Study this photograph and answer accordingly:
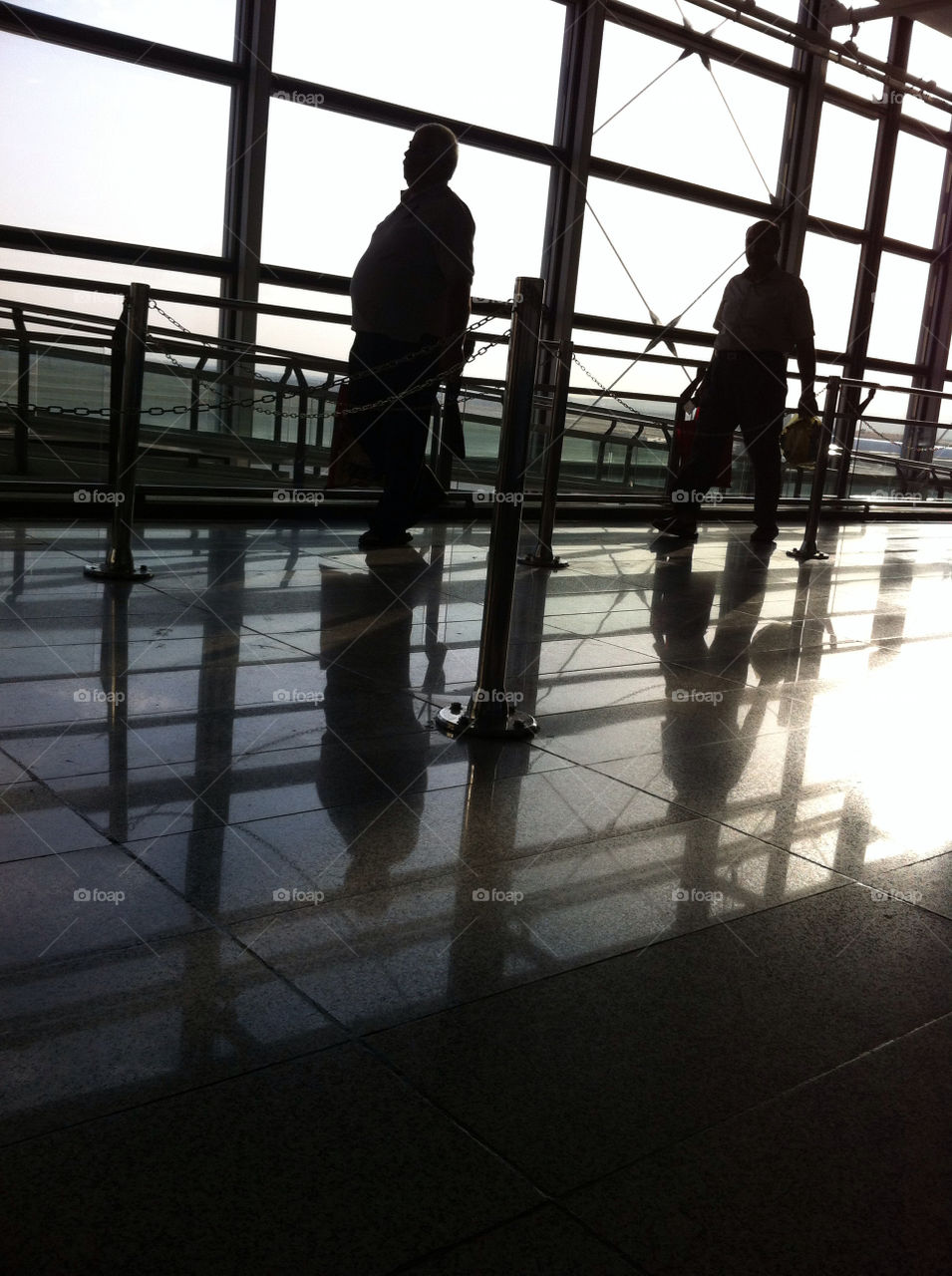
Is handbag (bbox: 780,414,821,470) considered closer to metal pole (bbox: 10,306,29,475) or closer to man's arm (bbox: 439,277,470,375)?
man's arm (bbox: 439,277,470,375)

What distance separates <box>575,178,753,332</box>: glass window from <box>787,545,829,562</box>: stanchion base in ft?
9.60

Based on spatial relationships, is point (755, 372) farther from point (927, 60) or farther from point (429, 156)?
point (927, 60)

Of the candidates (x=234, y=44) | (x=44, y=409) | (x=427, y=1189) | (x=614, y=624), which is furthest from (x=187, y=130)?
(x=427, y=1189)

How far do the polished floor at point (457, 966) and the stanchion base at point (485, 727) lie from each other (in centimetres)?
4

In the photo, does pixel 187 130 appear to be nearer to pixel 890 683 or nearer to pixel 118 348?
pixel 118 348

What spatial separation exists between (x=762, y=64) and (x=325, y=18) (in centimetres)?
394

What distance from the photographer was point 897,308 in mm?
10633

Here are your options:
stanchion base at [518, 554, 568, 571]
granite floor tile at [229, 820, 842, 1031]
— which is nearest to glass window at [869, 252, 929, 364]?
stanchion base at [518, 554, 568, 571]

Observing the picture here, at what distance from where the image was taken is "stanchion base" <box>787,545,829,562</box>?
5.74m

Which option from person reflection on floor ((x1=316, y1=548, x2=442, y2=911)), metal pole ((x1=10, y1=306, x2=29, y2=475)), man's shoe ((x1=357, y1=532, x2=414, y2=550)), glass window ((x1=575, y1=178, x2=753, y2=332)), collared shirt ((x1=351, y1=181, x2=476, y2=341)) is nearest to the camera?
person reflection on floor ((x1=316, y1=548, x2=442, y2=911))

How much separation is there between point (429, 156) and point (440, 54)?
10.5 ft

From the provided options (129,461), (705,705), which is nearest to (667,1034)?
(705,705)

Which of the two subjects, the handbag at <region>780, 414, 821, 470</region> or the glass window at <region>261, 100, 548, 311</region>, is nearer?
the handbag at <region>780, 414, 821, 470</region>

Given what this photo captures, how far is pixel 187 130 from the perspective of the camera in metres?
6.10
